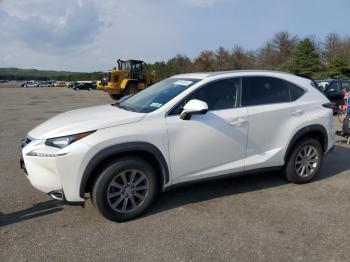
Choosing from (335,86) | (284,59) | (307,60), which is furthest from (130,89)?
(284,59)

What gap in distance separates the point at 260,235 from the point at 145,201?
1343mm

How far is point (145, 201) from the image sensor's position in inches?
160

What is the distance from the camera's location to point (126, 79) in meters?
23.9

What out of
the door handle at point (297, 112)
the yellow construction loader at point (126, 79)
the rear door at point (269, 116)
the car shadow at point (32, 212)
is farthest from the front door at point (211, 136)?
the yellow construction loader at point (126, 79)

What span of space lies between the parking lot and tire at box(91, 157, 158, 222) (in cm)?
14

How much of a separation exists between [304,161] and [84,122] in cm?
334

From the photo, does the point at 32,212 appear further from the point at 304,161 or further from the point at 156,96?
the point at 304,161

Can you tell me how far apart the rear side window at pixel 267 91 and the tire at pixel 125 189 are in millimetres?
1684

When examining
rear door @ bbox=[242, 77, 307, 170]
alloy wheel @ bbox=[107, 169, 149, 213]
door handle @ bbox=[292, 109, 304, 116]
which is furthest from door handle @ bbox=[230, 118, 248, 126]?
alloy wheel @ bbox=[107, 169, 149, 213]

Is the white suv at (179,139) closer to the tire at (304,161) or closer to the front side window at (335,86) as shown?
the tire at (304,161)

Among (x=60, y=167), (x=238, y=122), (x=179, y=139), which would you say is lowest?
(x=60, y=167)

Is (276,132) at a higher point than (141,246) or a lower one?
higher

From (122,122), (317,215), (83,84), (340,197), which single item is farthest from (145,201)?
(83,84)

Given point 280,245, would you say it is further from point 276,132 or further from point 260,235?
point 276,132
